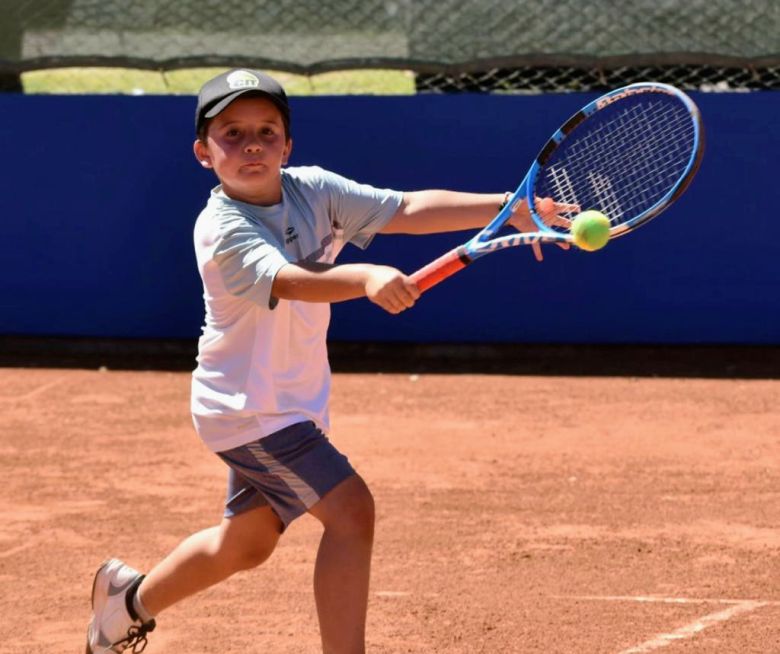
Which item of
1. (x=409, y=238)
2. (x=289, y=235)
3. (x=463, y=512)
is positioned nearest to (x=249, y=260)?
(x=289, y=235)

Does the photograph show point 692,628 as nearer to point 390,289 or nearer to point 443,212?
point 443,212

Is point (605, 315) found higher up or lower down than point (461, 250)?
lower down

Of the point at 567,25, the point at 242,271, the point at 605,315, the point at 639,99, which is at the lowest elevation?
the point at 605,315

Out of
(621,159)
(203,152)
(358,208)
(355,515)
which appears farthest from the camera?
(621,159)

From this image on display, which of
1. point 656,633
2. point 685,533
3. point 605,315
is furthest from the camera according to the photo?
point 605,315

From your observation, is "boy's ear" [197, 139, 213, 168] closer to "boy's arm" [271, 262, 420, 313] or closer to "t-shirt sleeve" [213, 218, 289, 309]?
"t-shirt sleeve" [213, 218, 289, 309]

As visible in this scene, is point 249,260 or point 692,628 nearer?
point 249,260

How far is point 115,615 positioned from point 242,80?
1.63 m

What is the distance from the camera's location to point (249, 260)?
3.54m

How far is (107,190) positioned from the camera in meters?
9.51

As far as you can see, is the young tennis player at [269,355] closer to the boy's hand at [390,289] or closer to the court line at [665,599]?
the boy's hand at [390,289]

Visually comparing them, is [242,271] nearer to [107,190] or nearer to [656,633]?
[656,633]

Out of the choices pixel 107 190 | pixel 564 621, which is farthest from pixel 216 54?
pixel 564 621

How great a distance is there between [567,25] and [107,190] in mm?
3281
